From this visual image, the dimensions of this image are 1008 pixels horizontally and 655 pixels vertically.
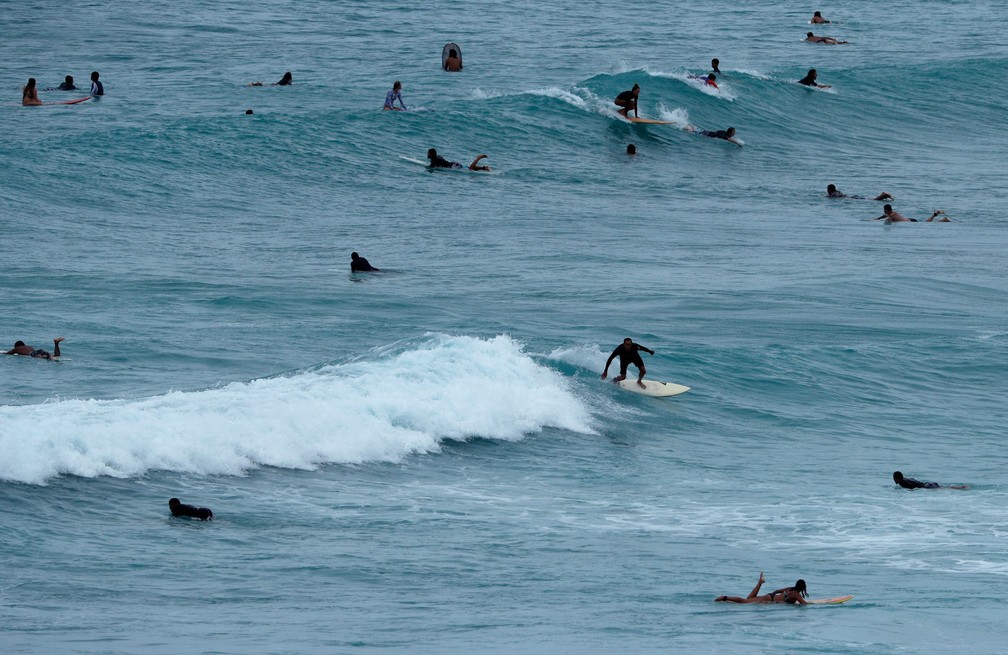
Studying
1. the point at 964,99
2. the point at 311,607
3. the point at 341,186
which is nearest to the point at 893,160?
the point at 964,99

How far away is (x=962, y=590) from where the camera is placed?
50.6ft

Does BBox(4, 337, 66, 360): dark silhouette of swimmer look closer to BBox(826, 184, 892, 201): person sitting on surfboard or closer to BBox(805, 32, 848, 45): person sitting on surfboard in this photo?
BBox(826, 184, 892, 201): person sitting on surfboard

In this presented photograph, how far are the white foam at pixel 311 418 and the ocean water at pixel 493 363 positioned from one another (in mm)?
60

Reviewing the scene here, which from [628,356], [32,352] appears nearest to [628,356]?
[628,356]

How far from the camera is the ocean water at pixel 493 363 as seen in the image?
14.8m

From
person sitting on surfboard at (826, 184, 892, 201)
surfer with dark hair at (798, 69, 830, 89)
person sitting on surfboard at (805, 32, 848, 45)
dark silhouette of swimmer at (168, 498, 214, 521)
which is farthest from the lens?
person sitting on surfboard at (805, 32, 848, 45)

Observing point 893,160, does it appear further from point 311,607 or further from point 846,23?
point 311,607

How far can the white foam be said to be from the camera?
60.1 feet

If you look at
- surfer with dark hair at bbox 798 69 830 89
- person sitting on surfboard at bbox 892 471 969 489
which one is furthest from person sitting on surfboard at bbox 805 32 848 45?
person sitting on surfboard at bbox 892 471 969 489

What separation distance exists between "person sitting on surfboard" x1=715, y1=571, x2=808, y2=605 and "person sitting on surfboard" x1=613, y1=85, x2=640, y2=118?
31509 millimetres

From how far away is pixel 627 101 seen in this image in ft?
148

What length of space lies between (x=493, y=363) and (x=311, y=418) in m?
3.91

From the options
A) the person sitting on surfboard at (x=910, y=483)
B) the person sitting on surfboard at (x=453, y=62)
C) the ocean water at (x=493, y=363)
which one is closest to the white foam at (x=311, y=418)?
the ocean water at (x=493, y=363)

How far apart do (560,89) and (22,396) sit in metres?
29.3
